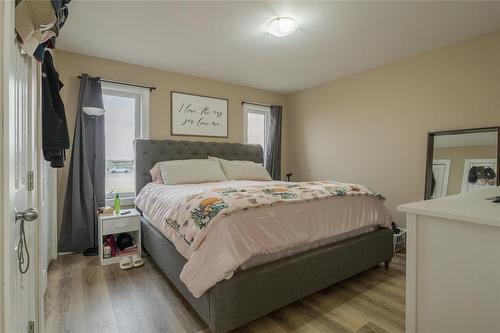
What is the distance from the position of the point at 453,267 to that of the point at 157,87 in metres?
3.53

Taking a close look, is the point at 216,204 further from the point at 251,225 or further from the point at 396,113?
the point at 396,113

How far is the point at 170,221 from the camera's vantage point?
1900mm

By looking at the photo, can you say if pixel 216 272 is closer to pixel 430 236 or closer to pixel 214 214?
pixel 214 214

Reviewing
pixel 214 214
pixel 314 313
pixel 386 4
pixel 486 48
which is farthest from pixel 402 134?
pixel 214 214

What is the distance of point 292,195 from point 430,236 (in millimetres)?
968

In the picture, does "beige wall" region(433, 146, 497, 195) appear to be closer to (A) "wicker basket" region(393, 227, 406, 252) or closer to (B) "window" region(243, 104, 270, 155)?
(A) "wicker basket" region(393, 227, 406, 252)

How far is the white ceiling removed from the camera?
2.08m

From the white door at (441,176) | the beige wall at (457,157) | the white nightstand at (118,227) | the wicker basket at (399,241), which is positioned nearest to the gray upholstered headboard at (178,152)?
the white nightstand at (118,227)

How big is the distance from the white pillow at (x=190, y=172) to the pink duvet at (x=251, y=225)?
596 mm

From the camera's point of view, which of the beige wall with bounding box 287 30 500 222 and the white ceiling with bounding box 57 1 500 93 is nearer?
the white ceiling with bounding box 57 1 500 93

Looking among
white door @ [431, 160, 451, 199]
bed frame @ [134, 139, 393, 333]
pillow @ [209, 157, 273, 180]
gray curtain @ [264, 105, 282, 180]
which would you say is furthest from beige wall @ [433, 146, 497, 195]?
gray curtain @ [264, 105, 282, 180]

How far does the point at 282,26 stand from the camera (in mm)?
2240

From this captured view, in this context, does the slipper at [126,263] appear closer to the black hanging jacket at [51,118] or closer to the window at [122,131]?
the window at [122,131]

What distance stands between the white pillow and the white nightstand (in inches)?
20.7
